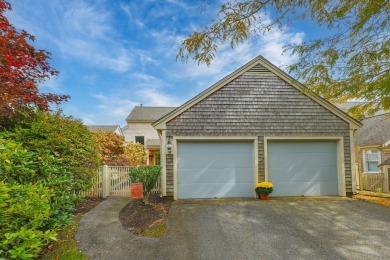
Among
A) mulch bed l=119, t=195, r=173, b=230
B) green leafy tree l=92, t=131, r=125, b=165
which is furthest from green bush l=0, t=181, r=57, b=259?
green leafy tree l=92, t=131, r=125, b=165

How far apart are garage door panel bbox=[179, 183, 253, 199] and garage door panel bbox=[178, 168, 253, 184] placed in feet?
0.49

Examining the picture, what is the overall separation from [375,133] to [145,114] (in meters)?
19.8

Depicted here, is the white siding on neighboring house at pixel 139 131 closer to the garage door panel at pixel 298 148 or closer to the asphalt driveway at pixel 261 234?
the garage door panel at pixel 298 148

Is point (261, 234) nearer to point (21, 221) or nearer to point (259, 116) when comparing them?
point (21, 221)

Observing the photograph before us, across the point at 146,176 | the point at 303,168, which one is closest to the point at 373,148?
the point at 303,168

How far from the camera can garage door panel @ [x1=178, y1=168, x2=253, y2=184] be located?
8.83 m

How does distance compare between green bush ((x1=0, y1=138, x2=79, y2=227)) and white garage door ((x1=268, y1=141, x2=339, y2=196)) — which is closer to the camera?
green bush ((x1=0, y1=138, x2=79, y2=227))

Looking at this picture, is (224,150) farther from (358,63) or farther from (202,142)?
(358,63)

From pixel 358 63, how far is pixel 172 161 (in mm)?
7051

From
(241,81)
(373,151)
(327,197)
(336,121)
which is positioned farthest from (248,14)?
(373,151)

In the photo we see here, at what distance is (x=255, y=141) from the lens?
29.4ft

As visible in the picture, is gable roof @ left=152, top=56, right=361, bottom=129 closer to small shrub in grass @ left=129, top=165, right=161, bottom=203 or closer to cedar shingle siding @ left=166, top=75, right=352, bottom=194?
cedar shingle siding @ left=166, top=75, right=352, bottom=194

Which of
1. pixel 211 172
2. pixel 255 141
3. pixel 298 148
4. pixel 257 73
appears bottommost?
pixel 211 172

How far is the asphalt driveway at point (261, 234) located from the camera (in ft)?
14.4
